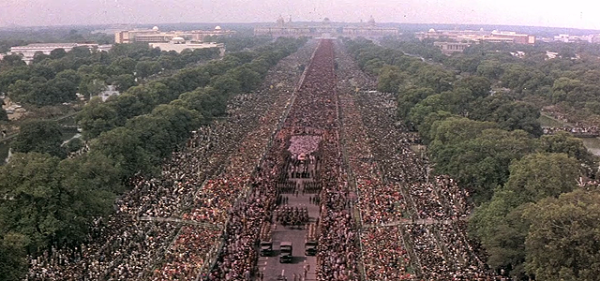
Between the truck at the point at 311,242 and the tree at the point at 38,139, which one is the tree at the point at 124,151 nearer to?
the tree at the point at 38,139

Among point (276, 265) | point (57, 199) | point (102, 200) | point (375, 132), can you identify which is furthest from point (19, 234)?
point (375, 132)

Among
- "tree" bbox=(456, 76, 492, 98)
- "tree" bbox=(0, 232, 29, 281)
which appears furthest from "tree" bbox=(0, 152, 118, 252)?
"tree" bbox=(456, 76, 492, 98)

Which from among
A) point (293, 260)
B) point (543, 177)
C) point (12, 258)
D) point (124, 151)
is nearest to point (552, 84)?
point (543, 177)

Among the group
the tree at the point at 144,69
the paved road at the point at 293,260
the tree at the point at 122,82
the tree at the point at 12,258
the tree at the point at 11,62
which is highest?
the tree at the point at 11,62

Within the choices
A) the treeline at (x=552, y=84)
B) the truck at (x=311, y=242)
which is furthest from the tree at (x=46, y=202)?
the treeline at (x=552, y=84)

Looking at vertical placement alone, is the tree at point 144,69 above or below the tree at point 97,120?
above

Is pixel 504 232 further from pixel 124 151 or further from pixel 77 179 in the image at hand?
pixel 124 151

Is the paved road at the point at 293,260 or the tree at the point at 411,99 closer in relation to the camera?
the paved road at the point at 293,260
